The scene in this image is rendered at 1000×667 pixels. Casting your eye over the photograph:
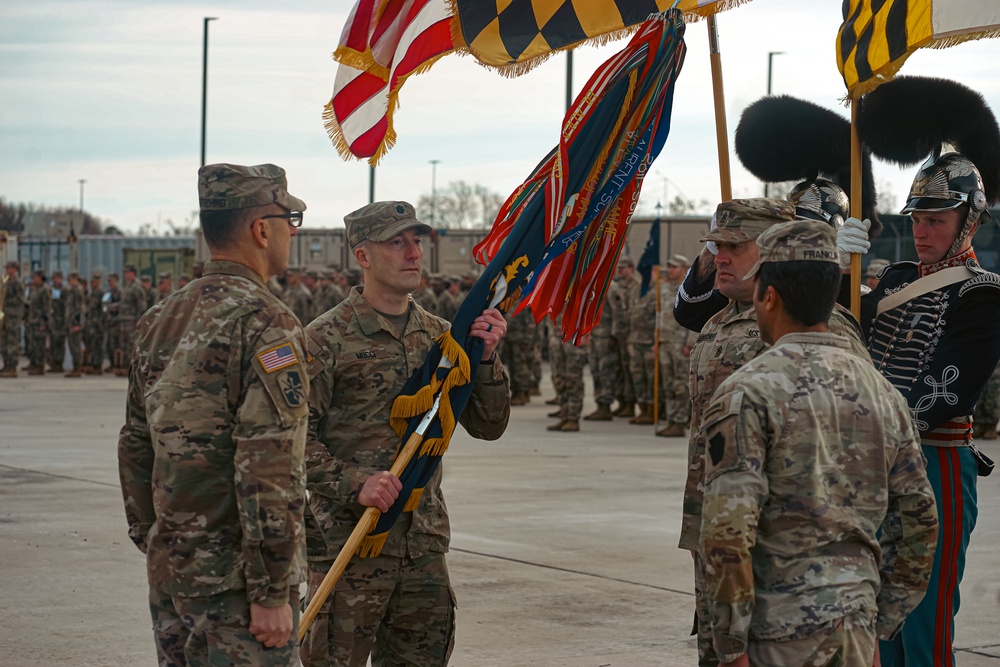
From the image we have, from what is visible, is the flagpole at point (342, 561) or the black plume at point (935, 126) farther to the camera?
the black plume at point (935, 126)

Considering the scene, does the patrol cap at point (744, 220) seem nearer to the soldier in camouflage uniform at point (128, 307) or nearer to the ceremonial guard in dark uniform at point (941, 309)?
the ceremonial guard in dark uniform at point (941, 309)

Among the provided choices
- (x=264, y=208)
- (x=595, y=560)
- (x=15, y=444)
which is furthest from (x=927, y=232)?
(x=15, y=444)

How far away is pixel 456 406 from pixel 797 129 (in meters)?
2.17

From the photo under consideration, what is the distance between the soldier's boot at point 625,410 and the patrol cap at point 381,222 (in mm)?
14814

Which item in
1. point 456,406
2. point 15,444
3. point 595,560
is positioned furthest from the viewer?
point 15,444

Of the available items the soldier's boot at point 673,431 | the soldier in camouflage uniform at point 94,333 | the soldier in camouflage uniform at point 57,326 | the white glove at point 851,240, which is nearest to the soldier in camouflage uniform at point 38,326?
the soldier in camouflage uniform at point 57,326

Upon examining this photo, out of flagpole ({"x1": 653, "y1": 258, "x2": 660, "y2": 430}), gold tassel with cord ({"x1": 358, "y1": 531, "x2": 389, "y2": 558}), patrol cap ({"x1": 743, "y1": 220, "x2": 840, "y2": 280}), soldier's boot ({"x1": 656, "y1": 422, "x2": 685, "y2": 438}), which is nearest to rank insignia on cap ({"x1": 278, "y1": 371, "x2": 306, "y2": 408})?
gold tassel with cord ({"x1": 358, "y1": 531, "x2": 389, "y2": 558})

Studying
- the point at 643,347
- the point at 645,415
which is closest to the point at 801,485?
the point at 643,347

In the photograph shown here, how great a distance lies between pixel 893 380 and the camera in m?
5.12

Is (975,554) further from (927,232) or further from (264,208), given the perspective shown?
(264,208)

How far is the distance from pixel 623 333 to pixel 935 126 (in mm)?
13851

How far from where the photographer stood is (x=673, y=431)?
54.9ft

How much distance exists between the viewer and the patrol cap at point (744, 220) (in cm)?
466

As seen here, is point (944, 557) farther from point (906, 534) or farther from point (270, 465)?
point (270, 465)
